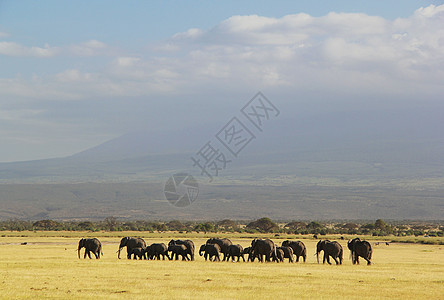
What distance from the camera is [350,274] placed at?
29016mm

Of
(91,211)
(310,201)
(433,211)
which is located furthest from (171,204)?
(433,211)

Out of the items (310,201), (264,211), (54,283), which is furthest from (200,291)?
(310,201)

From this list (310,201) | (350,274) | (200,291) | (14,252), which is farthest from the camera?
(310,201)

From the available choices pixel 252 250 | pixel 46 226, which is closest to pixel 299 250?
pixel 252 250

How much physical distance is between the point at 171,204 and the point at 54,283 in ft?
521

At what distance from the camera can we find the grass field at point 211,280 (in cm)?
2267

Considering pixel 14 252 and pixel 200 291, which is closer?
pixel 200 291

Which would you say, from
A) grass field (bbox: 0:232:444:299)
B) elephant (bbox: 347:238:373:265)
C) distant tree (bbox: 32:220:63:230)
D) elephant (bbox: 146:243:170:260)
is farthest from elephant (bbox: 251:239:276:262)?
distant tree (bbox: 32:220:63:230)

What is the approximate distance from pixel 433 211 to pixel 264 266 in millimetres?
138560

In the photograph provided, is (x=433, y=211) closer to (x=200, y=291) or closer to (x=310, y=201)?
(x=310, y=201)

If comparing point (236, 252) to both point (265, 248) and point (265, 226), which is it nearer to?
point (265, 248)

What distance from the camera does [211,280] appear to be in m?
26.2

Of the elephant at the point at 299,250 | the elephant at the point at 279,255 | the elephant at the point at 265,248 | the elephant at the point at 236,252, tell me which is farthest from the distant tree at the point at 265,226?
the elephant at the point at 265,248

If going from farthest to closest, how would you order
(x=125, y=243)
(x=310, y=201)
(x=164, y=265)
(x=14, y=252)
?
1. (x=310, y=201)
2. (x=14, y=252)
3. (x=125, y=243)
4. (x=164, y=265)
